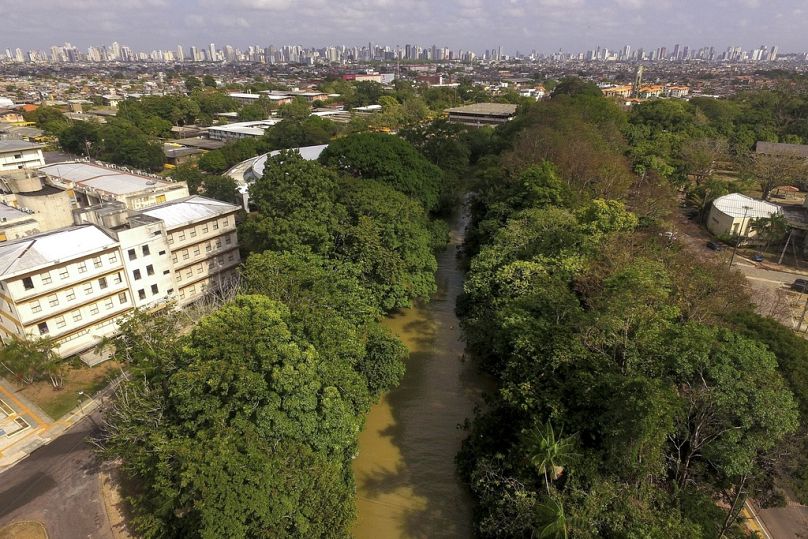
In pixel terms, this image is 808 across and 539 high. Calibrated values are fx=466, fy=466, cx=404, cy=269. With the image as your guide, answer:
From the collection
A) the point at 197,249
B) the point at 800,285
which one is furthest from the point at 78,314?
the point at 800,285

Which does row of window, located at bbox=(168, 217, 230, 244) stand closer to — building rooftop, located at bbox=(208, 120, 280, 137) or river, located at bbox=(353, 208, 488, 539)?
river, located at bbox=(353, 208, 488, 539)

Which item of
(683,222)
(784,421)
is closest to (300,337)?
(784,421)

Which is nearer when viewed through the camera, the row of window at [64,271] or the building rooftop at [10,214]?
the row of window at [64,271]

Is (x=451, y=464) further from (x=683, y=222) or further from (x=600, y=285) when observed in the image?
(x=683, y=222)

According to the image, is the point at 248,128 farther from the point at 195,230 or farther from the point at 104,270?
the point at 104,270

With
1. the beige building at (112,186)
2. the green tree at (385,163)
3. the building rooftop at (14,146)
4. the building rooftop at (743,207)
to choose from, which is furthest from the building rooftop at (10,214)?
the building rooftop at (743,207)

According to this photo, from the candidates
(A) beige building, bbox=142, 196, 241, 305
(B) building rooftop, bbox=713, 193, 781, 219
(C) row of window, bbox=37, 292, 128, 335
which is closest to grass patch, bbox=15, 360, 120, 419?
(C) row of window, bbox=37, 292, 128, 335

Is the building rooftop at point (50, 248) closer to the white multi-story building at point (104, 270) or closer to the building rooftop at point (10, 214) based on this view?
the white multi-story building at point (104, 270)
